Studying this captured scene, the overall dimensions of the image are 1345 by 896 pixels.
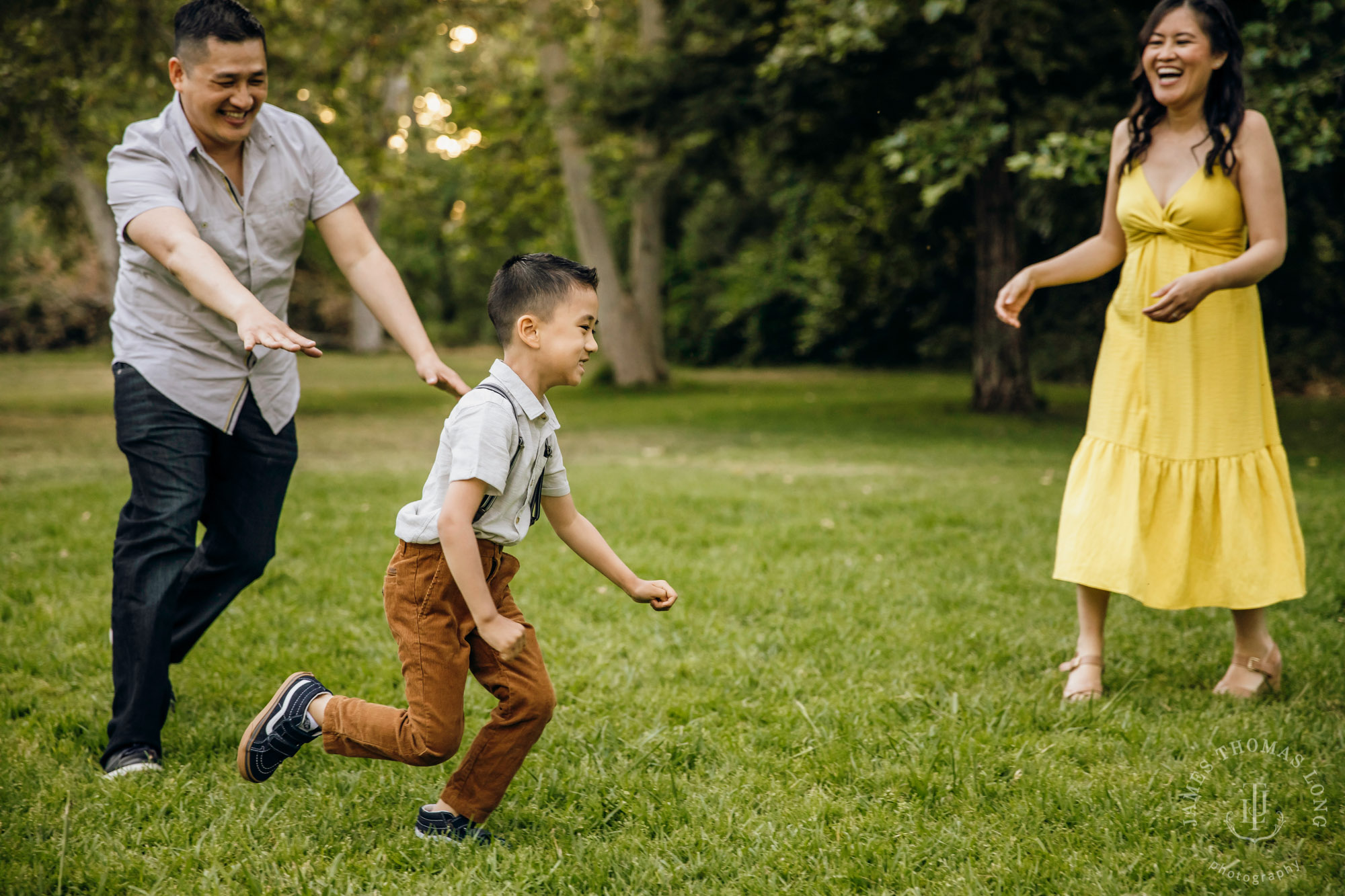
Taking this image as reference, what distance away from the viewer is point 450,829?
8.96 feet

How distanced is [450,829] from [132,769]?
1066 mm

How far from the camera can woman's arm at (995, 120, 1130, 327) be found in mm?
3752

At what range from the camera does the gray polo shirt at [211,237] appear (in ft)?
10.1

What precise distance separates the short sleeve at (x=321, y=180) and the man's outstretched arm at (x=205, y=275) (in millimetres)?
432

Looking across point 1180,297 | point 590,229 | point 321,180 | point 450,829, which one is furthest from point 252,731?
point 590,229

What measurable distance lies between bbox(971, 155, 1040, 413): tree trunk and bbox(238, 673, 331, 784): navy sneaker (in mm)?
11966

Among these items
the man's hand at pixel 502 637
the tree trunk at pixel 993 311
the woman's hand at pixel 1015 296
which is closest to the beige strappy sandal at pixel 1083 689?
the woman's hand at pixel 1015 296

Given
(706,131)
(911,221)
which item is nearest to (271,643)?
(706,131)

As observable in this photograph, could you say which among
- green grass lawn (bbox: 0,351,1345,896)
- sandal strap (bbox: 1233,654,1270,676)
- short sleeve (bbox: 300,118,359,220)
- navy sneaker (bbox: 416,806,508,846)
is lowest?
green grass lawn (bbox: 0,351,1345,896)

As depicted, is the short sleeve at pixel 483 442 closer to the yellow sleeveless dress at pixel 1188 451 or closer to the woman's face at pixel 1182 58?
the yellow sleeveless dress at pixel 1188 451

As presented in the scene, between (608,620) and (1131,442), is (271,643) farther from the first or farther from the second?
(1131,442)

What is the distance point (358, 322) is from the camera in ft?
139

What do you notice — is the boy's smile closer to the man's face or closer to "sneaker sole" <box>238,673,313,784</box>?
"sneaker sole" <box>238,673,313,784</box>

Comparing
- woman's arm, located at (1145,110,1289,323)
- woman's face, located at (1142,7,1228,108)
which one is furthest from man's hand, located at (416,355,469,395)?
woman's face, located at (1142,7,1228,108)
